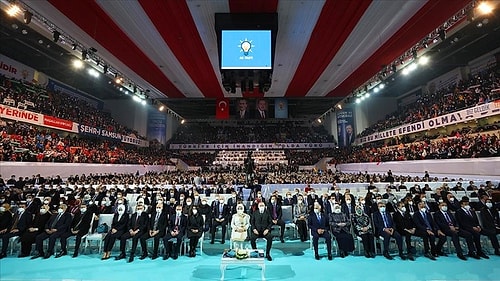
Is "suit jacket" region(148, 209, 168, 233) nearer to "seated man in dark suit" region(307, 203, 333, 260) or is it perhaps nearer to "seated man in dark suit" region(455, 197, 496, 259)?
"seated man in dark suit" region(307, 203, 333, 260)

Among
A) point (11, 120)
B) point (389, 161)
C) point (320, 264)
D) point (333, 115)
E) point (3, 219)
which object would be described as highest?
point (333, 115)

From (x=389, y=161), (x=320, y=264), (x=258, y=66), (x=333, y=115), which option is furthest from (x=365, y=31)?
(x=333, y=115)

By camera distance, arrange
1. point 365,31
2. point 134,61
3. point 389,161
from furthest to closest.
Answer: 1. point 389,161
2. point 134,61
3. point 365,31

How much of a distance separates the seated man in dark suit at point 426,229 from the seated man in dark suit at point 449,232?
0.10m

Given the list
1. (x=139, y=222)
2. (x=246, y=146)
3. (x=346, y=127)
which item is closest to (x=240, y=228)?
(x=139, y=222)

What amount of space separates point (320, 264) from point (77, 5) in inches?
376

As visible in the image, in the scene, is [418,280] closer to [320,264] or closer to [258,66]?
[320,264]

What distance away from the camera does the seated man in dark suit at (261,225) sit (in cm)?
546

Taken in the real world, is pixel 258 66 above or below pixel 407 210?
above

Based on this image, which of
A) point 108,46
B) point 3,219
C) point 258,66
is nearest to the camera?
point 3,219

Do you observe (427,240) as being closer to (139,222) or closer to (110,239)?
(139,222)

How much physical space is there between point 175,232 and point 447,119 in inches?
602

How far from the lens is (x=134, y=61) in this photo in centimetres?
1202

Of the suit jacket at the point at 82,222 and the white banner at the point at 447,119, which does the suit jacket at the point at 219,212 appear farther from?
the white banner at the point at 447,119
